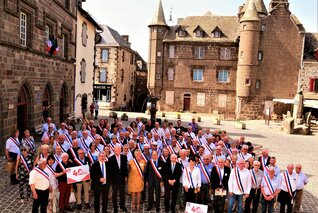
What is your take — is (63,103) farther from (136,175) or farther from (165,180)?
(165,180)

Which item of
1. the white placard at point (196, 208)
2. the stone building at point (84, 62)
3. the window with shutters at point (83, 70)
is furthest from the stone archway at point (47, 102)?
the white placard at point (196, 208)

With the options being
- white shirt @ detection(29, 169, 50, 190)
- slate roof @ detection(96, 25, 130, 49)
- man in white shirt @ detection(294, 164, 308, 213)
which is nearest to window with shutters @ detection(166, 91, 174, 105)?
slate roof @ detection(96, 25, 130, 49)

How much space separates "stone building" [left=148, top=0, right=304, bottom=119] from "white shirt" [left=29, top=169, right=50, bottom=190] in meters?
28.4

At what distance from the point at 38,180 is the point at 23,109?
9279mm

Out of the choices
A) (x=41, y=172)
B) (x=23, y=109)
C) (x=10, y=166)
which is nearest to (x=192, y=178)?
(x=41, y=172)

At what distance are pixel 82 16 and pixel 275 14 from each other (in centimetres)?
2257

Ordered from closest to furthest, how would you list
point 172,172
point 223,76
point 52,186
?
point 52,186 → point 172,172 → point 223,76

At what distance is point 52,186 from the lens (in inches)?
276

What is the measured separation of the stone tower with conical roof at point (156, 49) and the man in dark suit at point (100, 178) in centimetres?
3117

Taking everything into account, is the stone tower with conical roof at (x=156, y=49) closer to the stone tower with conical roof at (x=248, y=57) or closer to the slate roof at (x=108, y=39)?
the slate roof at (x=108, y=39)

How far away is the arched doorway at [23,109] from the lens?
46.8 feet

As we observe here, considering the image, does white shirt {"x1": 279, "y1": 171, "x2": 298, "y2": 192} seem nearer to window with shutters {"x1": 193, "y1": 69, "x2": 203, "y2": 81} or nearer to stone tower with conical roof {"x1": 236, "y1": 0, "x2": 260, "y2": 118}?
stone tower with conical roof {"x1": 236, "y1": 0, "x2": 260, "y2": 118}

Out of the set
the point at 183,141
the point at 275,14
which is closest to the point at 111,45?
the point at 275,14

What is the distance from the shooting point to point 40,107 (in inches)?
631
